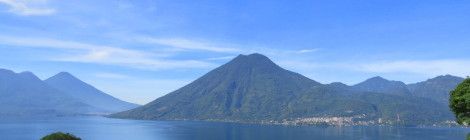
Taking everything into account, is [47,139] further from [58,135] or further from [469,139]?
[469,139]

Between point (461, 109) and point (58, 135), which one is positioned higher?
point (461, 109)

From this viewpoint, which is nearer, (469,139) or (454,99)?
(469,139)

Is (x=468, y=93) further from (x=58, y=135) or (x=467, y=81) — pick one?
(x=58, y=135)

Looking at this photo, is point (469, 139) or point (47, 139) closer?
point (469, 139)

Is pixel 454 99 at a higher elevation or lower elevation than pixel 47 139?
higher

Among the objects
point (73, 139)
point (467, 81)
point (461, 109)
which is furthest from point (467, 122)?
point (73, 139)

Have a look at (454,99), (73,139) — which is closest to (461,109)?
(454,99)
